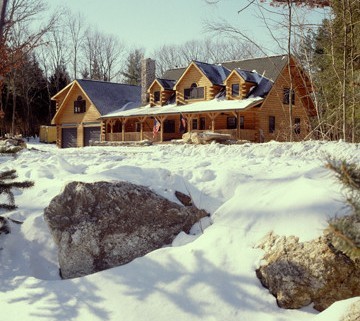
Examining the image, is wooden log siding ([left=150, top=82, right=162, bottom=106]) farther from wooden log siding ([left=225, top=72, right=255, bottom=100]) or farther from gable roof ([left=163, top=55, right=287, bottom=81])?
wooden log siding ([left=225, top=72, right=255, bottom=100])

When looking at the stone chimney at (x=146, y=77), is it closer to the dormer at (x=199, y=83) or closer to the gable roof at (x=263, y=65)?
the dormer at (x=199, y=83)

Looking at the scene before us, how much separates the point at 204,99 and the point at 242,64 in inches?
182

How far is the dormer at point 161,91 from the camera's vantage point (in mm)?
33500

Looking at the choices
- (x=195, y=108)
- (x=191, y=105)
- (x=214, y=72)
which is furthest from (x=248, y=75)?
(x=191, y=105)

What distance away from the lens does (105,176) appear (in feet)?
20.0

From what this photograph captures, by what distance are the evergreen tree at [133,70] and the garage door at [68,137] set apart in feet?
72.4

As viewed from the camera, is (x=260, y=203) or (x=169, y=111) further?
(x=169, y=111)

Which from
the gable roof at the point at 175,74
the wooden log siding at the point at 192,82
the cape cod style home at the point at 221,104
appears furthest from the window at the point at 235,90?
the gable roof at the point at 175,74

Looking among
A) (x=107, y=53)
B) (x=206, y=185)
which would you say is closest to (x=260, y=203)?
(x=206, y=185)

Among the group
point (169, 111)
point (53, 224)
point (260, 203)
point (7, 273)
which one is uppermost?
point (169, 111)

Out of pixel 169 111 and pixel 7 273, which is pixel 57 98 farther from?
pixel 7 273

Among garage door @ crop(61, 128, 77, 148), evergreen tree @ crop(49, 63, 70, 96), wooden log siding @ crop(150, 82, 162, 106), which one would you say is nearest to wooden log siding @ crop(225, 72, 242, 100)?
wooden log siding @ crop(150, 82, 162, 106)

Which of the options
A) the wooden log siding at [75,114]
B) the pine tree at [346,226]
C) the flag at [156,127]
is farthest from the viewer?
the wooden log siding at [75,114]

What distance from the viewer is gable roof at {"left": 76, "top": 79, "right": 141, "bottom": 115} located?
36.8 metres
